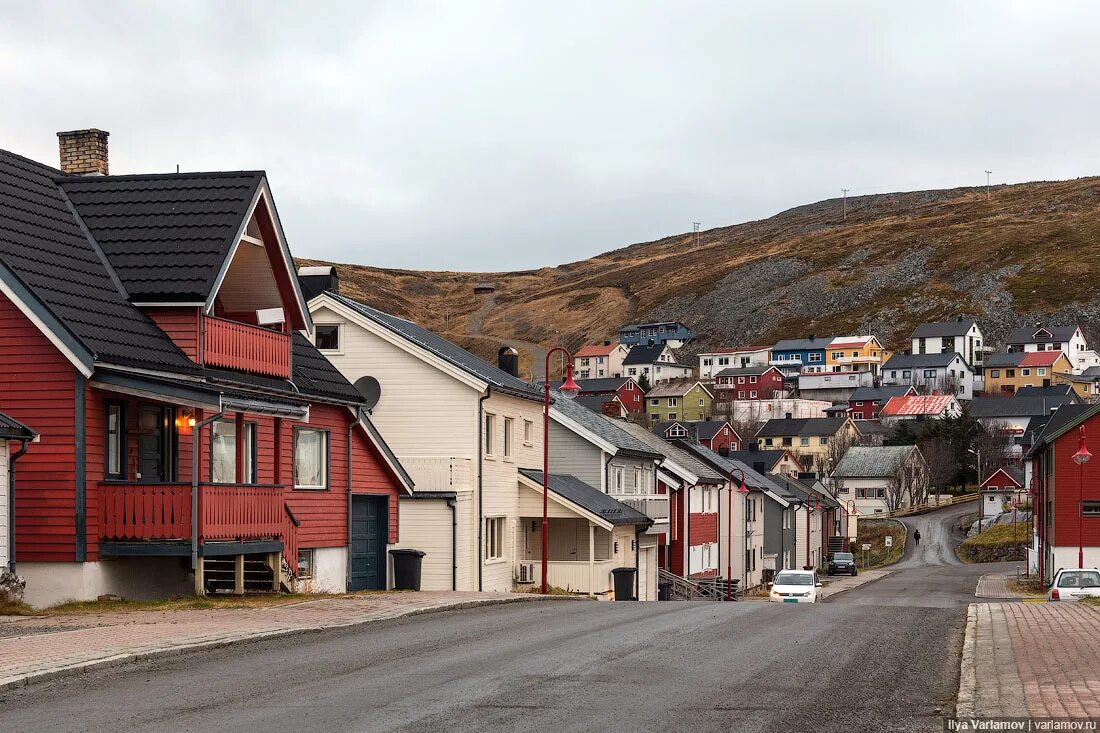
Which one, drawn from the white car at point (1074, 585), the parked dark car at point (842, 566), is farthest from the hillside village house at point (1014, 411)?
the white car at point (1074, 585)

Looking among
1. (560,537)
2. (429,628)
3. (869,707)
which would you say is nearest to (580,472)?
(560,537)

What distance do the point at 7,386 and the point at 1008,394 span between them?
629 feet

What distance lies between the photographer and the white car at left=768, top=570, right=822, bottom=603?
5178 cm

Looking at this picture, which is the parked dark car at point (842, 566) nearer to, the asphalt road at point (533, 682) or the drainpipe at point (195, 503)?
the asphalt road at point (533, 682)

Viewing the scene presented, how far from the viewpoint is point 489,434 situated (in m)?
42.1

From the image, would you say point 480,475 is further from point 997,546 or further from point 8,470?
point 997,546

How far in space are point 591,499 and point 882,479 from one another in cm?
10251

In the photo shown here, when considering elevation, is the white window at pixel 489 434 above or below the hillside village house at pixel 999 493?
above

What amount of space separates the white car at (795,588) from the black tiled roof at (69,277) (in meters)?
31.7

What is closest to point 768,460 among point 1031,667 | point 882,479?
point 882,479

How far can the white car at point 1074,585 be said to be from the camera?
37.5 m

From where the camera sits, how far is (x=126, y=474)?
25047mm

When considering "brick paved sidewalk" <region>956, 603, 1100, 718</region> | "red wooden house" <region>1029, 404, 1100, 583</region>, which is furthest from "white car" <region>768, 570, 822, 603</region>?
"brick paved sidewalk" <region>956, 603, 1100, 718</region>

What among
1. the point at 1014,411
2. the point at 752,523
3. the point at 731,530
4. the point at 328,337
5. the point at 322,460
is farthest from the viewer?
the point at 1014,411
